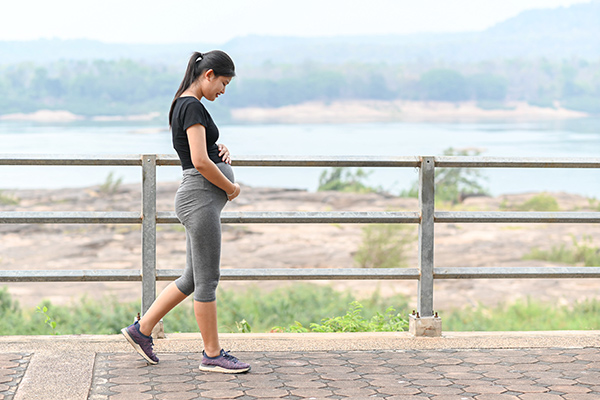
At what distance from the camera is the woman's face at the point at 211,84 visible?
417cm

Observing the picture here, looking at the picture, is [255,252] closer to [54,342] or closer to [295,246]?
[295,246]

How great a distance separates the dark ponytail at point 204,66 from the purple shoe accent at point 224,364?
129cm

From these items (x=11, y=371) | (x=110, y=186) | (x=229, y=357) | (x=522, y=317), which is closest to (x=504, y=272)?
(x=229, y=357)

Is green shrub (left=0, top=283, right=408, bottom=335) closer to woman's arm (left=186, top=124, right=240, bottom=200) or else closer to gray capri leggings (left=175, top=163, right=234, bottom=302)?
gray capri leggings (left=175, top=163, right=234, bottom=302)

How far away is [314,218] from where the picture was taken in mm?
5098

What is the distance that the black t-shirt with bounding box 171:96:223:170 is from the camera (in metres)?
4.04

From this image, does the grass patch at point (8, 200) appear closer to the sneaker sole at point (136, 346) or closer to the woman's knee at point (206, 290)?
the sneaker sole at point (136, 346)

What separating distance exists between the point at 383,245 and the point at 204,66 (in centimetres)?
1503

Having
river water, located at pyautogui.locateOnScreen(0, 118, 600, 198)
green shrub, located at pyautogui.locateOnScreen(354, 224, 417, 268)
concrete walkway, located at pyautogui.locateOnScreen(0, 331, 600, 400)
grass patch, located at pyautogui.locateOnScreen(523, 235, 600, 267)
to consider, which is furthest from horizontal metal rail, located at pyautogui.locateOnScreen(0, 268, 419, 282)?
river water, located at pyautogui.locateOnScreen(0, 118, 600, 198)

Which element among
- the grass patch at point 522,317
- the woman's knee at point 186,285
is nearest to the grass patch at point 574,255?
the grass patch at point 522,317

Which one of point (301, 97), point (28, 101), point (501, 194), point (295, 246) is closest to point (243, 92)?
point (301, 97)

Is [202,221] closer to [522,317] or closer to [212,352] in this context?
[212,352]

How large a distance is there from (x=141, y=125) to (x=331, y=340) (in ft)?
355

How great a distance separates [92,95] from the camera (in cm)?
9844
